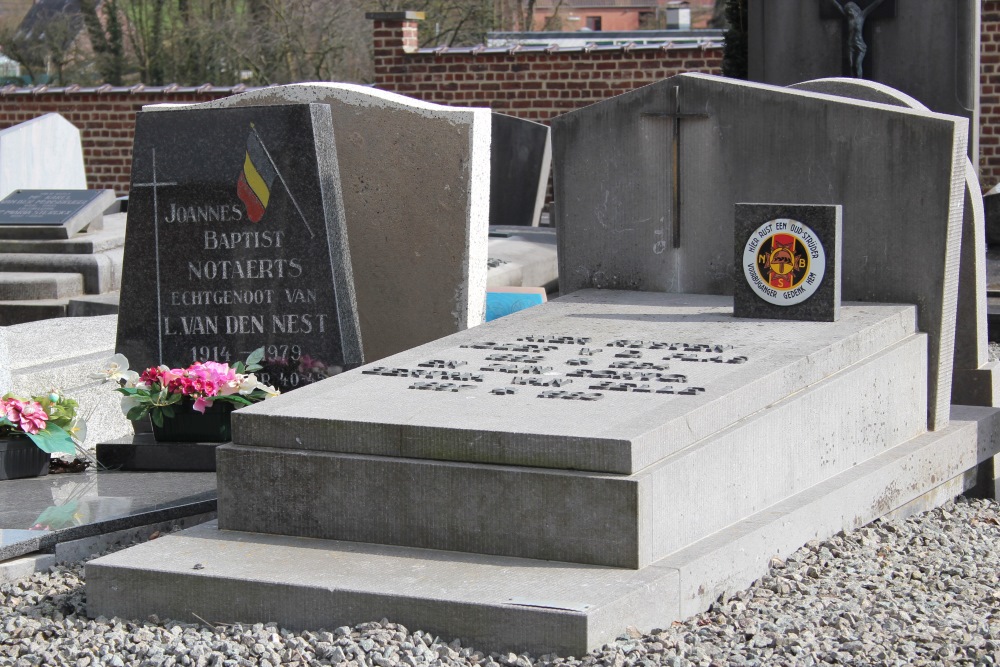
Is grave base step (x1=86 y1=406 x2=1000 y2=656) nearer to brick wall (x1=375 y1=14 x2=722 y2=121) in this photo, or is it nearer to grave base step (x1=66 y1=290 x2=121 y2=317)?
grave base step (x1=66 y1=290 x2=121 y2=317)

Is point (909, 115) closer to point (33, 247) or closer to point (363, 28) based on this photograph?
point (33, 247)

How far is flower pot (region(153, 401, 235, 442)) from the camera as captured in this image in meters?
4.86

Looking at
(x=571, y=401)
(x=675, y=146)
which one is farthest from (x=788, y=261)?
(x=571, y=401)

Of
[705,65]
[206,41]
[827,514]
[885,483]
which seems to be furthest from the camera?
[206,41]

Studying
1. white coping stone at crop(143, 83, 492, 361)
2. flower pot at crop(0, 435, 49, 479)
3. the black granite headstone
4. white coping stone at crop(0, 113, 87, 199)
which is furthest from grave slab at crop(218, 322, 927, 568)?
white coping stone at crop(0, 113, 87, 199)

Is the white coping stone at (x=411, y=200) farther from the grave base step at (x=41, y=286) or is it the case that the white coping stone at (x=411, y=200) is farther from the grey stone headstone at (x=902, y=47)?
the grey stone headstone at (x=902, y=47)

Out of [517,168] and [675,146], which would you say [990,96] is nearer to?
[517,168]

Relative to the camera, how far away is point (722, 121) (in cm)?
546

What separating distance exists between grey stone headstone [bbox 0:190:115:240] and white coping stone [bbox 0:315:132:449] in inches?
117

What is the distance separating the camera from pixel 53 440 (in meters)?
4.74

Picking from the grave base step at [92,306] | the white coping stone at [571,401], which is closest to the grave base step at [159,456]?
the white coping stone at [571,401]

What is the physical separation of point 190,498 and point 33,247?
18.2 feet

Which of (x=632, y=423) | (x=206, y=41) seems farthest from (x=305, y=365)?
(x=206, y=41)

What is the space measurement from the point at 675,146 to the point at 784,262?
3.00ft
